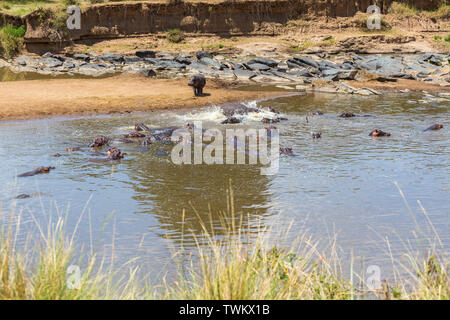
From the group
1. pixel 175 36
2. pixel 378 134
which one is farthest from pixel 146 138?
pixel 175 36

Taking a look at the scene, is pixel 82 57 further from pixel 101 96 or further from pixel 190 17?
pixel 101 96

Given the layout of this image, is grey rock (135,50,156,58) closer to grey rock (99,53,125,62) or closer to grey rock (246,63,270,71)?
grey rock (99,53,125,62)

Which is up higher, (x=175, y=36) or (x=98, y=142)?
(x=175, y=36)

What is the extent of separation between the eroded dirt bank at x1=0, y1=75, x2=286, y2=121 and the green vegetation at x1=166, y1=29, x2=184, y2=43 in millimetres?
15146

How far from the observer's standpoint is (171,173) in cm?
983

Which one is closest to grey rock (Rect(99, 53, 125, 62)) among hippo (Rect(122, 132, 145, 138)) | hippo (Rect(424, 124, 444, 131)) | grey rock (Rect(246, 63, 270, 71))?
grey rock (Rect(246, 63, 270, 71))

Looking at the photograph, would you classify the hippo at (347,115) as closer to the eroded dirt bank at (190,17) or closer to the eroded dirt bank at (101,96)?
the eroded dirt bank at (101,96)

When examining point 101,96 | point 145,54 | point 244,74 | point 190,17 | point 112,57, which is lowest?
point 101,96

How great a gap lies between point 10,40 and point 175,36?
36.6 feet

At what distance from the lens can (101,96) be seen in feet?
61.6

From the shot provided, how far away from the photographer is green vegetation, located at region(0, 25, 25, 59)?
32.6 m

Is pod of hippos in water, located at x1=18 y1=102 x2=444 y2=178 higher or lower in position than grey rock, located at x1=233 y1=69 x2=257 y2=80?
lower

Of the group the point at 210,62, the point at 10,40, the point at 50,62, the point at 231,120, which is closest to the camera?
the point at 231,120
